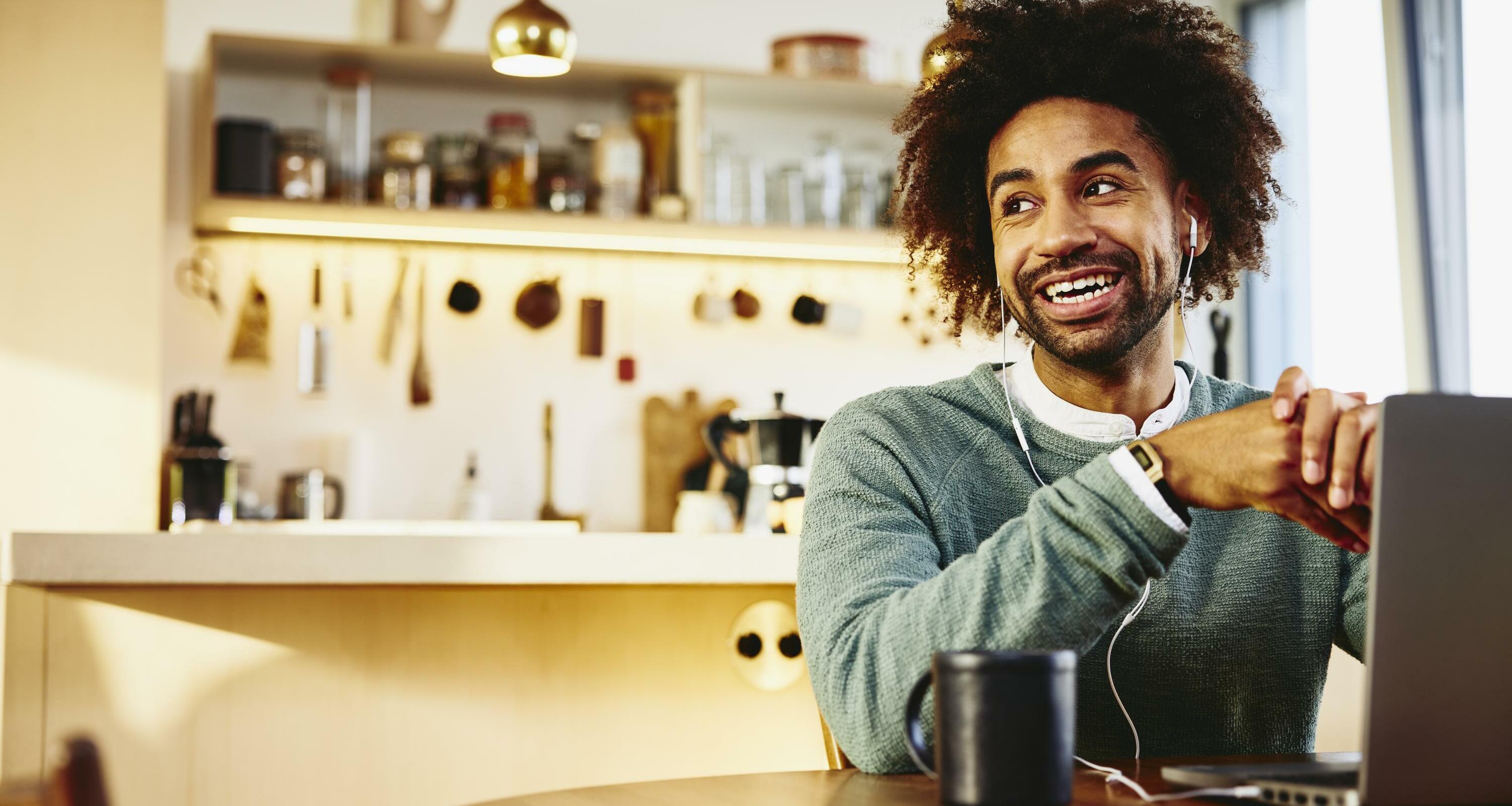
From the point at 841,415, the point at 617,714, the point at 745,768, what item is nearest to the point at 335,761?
the point at 617,714

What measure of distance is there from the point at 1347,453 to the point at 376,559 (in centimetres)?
144

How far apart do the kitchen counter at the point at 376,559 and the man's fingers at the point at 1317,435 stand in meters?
1.19

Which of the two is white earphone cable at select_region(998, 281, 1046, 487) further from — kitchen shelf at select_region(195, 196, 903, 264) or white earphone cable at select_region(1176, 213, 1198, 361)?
kitchen shelf at select_region(195, 196, 903, 264)

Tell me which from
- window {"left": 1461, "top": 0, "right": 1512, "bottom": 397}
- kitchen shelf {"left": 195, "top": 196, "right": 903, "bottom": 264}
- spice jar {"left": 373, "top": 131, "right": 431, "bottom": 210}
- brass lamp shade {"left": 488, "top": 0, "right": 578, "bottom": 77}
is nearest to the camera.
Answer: brass lamp shade {"left": 488, "top": 0, "right": 578, "bottom": 77}

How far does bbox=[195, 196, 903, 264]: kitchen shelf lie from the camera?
11.7 feet

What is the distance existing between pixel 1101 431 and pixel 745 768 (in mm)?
1046

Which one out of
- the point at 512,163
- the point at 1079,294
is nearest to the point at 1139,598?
the point at 1079,294

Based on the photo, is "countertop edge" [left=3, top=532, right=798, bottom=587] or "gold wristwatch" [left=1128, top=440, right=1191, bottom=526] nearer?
"gold wristwatch" [left=1128, top=440, right=1191, bottom=526]

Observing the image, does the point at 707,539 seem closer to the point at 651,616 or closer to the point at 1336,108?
the point at 651,616

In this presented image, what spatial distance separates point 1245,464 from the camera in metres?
1.01

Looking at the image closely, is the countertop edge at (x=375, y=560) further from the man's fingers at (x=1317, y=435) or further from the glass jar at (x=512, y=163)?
the glass jar at (x=512, y=163)

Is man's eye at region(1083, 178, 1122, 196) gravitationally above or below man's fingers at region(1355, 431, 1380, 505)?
above

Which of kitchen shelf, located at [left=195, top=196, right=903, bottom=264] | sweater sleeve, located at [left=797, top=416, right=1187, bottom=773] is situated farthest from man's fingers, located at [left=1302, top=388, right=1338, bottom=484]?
kitchen shelf, located at [left=195, top=196, right=903, bottom=264]

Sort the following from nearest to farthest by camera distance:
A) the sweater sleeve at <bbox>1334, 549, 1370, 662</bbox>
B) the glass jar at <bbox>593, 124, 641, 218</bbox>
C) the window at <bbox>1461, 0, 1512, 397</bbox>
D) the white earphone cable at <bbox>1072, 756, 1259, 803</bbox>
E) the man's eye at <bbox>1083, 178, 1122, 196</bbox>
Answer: the white earphone cable at <bbox>1072, 756, 1259, 803</bbox>
the sweater sleeve at <bbox>1334, 549, 1370, 662</bbox>
the man's eye at <bbox>1083, 178, 1122, 196</bbox>
the window at <bbox>1461, 0, 1512, 397</bbox>
the glass jar at <bbox>593, 124, 641, 218</bbox>
